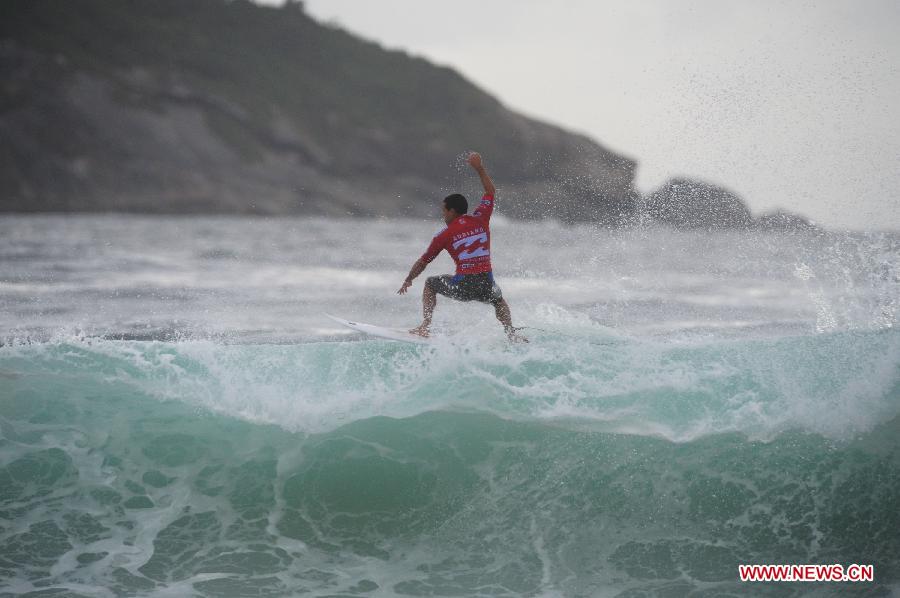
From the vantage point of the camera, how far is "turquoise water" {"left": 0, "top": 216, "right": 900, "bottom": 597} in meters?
6.52

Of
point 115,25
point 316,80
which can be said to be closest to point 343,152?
point 316,80

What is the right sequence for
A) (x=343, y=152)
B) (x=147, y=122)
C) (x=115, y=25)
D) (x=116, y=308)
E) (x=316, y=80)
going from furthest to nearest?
(x=316, y=80) → (x=115, y=25) → (x=343, y=152) → (x=147, y=122) → (x=116, y=308)

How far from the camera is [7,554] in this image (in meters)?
6.52

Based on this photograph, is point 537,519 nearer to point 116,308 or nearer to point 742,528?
point 742,528

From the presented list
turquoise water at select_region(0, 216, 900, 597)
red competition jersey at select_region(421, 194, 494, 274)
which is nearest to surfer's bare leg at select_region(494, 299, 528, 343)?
turquoise water at select_region(0, 216, 900, 597)

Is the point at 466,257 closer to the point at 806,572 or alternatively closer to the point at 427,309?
the point at 427,309

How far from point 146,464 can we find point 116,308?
8.28 meters

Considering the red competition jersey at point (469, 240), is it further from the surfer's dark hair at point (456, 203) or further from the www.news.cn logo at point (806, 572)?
the www.news.cn logo at point (806, 572)

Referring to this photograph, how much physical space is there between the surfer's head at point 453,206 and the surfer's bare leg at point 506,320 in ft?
3.13

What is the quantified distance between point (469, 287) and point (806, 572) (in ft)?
12.6

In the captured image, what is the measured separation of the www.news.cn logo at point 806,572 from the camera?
642 centimetres

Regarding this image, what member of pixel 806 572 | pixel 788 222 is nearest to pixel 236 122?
pixel 788 222

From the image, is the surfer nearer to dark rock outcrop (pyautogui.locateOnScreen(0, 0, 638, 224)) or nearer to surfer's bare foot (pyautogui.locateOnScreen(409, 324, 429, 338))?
surfer's bare foot (pyautogui.locateOnScreen(409, 324, 429, 338))

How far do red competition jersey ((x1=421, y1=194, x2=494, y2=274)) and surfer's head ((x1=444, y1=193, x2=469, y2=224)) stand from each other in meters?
0.05
